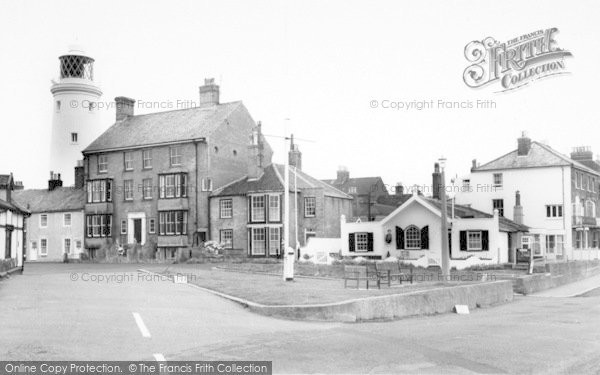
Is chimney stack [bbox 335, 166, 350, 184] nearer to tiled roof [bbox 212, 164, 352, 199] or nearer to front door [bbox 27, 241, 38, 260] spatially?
tiled roof [bbox 212, 164, 352, 199]

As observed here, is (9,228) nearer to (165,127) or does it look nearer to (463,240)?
(463,240)

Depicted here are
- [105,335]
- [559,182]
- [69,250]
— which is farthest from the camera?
[69,250]

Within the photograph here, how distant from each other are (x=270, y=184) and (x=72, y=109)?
87.2 feet

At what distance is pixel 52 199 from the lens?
67.6 meters

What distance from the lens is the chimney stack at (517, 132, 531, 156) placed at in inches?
2140

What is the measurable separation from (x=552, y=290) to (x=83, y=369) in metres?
26.4

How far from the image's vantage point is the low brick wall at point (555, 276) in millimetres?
28188

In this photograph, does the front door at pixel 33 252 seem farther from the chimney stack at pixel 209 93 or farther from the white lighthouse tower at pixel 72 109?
the chimney stack at pixel 209 93

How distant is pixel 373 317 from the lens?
1673 centimetres

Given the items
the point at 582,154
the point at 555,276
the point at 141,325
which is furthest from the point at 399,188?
the point at 141,325

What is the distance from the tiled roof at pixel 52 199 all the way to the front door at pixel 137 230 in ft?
21.8

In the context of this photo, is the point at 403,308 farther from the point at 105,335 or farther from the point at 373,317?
the point at 105,335

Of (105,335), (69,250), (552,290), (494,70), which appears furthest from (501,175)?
(105,335)

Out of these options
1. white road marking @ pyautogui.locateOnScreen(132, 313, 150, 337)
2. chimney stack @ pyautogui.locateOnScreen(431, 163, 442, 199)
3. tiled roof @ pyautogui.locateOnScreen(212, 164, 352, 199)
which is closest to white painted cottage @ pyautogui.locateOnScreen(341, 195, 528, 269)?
chimney stack @ pyautogui.locateOnScreen(431, 163, 442, 199)
